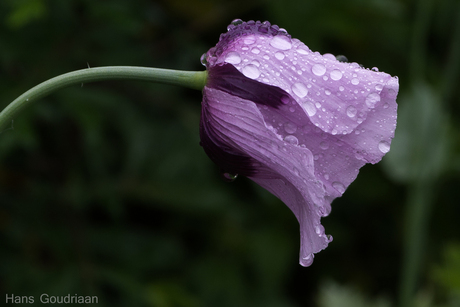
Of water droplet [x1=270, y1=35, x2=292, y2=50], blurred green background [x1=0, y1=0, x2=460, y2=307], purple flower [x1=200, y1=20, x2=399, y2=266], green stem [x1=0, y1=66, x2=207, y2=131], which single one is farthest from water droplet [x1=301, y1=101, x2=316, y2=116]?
blurred green background [x1=0, y1=0, x2=460, y2=307]

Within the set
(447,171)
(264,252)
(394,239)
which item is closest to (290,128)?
(264,252)

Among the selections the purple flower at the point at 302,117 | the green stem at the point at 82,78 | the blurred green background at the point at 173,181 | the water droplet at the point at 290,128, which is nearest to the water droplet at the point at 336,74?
the purple flower at the point at 302,117

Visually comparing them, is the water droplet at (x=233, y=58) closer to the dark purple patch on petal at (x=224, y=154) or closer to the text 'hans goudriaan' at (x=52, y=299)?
the dark purple patch on petal at (x=224, y=154)

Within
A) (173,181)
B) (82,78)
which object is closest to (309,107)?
(82,78)

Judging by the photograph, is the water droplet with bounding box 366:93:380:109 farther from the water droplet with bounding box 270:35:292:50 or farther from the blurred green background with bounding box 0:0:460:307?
the blurred green background with bounding box 0:0:460:307

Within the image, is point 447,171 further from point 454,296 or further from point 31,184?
point 31,184
